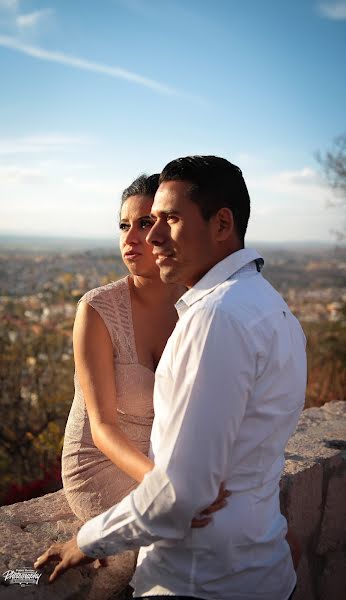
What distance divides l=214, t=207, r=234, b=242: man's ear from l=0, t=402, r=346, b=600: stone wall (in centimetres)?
108

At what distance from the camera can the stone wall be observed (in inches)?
72.9

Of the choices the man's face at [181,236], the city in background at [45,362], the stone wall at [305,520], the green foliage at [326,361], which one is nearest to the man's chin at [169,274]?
the man's face at [181,236]

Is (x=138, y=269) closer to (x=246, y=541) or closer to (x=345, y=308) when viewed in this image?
(x=246, y=541)

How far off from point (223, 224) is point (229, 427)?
541mm

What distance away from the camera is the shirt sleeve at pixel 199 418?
1175 mm

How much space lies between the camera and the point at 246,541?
1.32 m

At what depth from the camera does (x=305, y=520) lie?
94.6 inches

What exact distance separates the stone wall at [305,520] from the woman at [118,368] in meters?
0.14

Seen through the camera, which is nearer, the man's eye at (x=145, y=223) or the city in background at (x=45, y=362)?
the man's eye at (x=145, y=223)

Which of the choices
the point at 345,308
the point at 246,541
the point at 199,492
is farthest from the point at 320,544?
the point at 345,308

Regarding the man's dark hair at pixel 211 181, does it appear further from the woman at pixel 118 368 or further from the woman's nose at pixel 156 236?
the woman at pixel 118 368

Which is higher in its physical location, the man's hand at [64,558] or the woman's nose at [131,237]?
the woman's nose at [131,237]

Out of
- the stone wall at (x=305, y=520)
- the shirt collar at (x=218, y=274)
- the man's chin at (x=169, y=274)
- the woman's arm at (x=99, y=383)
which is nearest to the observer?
the shirt collar at (x=218, y=274)

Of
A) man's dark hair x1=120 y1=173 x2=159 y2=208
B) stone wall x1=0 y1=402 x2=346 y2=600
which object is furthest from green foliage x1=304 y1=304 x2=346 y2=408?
man's dark hair x1=120 y1=173 x2=159 y2=208
